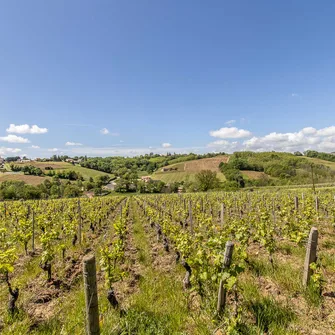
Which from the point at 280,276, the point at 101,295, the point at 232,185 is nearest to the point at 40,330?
the point at 101,295

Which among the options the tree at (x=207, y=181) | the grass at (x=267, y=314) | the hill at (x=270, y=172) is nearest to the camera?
the grass at (x=267, y=314)

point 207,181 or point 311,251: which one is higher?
point 311,251

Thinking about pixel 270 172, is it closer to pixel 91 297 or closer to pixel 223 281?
pixel 223 281

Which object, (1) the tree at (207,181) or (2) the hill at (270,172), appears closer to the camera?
(1) the tree at (207,181)

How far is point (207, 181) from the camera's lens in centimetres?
7156

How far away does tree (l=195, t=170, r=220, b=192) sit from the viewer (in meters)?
70.5

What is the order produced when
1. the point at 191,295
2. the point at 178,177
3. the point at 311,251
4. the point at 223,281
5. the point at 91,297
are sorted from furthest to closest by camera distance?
the point at 178,177 → the point at 191,295 → the point at 311,251 → the point at 223,281 → the point at 91,297

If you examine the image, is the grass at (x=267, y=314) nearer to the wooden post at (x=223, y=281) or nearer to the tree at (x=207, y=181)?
the wooden post at (x=223, y=281)

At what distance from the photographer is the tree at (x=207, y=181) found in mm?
70488

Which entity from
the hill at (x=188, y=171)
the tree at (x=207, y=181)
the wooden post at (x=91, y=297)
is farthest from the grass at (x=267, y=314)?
the hill at (x=188, y=171)

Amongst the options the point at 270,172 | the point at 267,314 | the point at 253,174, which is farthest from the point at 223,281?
the point at 270,172

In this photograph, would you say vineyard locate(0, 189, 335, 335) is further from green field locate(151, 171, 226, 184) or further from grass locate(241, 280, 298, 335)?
green field locate(151, 171, 226, 184)

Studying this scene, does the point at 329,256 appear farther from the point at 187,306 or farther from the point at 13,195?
the point at 13,195

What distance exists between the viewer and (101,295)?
15.0 feet
